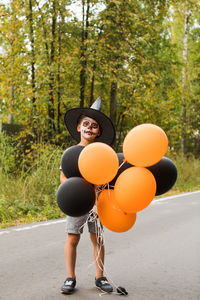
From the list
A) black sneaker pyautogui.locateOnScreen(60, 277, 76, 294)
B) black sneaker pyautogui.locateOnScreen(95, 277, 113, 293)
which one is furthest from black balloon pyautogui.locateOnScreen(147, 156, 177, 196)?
black sneaker pyautogui.locateOnScreen(60, 277, 76, 294)

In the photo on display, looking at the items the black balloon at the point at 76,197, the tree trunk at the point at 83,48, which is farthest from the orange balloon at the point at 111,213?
the tree trunk at the point at 83,48

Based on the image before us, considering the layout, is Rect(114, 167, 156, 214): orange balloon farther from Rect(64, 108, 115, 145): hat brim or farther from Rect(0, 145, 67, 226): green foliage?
Rect(0, 145, 67, 226): green foliage

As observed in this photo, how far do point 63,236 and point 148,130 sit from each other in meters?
3.11

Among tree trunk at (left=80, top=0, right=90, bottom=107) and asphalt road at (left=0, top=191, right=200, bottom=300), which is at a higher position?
tree trunk at (left=80, top=0, right=90, bottom=107)

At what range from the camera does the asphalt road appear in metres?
3.33

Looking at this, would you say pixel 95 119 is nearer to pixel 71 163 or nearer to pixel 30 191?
pixel 71 163

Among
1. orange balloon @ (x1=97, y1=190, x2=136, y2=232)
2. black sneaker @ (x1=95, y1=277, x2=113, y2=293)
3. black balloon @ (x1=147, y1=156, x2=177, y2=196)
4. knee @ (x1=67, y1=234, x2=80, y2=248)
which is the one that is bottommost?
black sneaker @ (x1=95, y1=277, x2=113, y2=293)

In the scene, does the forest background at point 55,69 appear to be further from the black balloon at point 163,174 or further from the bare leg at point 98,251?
the black balloon at point 163,174

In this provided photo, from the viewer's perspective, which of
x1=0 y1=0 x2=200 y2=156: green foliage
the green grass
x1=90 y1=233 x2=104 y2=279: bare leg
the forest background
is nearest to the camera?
x1=90 y1=233 x2=104 y2=279: bare leg

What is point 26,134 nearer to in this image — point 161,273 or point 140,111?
point 140,111

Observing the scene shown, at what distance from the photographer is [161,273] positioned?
383 centimetres

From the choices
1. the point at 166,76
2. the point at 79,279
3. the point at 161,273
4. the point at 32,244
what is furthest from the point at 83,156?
the point at 166,76

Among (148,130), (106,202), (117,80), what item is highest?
(117,80)

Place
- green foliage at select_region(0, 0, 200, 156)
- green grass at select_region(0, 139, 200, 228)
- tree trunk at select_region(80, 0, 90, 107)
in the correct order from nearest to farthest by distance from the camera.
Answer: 1. green grass at select_region(0, 139, 200, 228)
2. green foliage at select_region(0, 0, 200, 156)
3. tree trunk at select_region(80, 0, 90, 107)
